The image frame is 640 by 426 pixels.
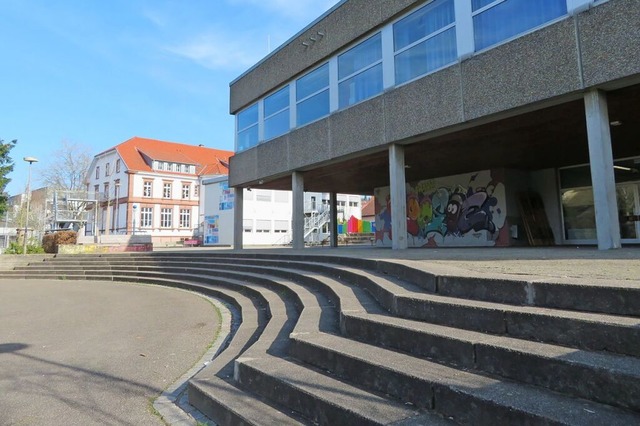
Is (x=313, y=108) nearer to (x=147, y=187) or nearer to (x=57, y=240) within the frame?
(x=57, y=240)

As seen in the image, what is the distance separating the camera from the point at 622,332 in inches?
106

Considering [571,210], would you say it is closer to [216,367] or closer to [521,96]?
[521,96]

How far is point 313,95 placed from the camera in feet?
48.6

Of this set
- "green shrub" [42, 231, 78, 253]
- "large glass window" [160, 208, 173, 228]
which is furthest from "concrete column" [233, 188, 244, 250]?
"large glass window" [160, 208, 173, 228]

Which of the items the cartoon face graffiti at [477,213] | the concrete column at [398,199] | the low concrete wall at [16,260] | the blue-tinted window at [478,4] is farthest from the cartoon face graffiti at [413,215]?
the low concrete wall at [16,260]

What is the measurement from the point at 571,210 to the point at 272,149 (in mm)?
11397

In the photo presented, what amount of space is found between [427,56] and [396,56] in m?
1.16

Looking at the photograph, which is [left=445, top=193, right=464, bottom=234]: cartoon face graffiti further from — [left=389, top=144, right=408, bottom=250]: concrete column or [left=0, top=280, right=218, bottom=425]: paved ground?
[left=0, top=280, right=218, bottom=425]: paved ground

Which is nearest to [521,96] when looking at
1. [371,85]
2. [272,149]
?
[371,85]

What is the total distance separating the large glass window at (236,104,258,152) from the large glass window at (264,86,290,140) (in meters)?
0.91

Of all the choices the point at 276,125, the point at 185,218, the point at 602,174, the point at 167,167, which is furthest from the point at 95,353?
the point at 167,167

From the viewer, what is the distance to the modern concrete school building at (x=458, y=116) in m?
7.65

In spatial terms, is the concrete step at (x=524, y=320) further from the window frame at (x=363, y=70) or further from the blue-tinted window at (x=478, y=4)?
the window frame at (x=363, y=70)

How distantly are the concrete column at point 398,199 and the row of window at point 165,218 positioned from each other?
175ft
